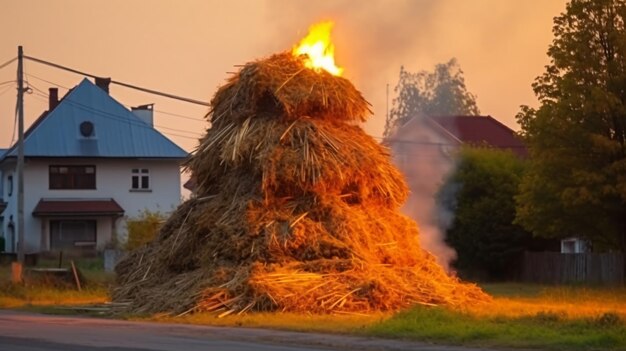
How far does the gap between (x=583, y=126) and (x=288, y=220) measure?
58.5 feet

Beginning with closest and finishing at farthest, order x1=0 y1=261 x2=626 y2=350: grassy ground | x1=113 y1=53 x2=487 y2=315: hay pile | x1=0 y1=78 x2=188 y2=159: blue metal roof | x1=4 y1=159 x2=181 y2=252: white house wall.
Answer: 1. x1=0 y1=261 x2=626 y2=350: grassy ground
2. x1=113 y1=53 x2=487 y2=315: hay pile
3. x1=4 y1=159 x2=181 y2=252: white house wall
4. x1=0 y1=78 x2=188 y2=159: blue metal roof

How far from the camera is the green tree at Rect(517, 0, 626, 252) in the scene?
43.7 meters

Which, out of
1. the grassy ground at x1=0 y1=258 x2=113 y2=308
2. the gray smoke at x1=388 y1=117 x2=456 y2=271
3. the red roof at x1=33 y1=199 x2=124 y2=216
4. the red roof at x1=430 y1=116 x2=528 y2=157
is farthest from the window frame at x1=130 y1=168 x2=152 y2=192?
the grassy ground at x1=0 y1=258 x2=113 y2=308

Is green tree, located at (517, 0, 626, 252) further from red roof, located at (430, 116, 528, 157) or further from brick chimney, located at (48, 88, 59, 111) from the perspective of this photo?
brick chimney, located at (48, 88, 59, 111)

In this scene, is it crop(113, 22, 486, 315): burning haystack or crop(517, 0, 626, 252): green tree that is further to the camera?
crop(517, 0, 626, 252): green tree

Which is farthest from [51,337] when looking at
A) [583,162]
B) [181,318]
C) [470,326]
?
[583,162]

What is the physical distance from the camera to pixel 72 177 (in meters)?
72.7

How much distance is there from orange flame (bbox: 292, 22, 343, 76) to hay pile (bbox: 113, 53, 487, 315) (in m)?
0.59

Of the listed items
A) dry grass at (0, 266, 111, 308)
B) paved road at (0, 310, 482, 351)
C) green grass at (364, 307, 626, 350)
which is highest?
green grass at (364, 307, 626, 350)

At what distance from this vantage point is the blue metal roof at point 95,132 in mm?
72062

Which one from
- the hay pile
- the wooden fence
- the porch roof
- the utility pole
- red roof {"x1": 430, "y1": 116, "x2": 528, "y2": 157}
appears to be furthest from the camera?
the porch roof

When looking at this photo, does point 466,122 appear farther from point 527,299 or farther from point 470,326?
point 470,326

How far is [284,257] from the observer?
98.9ft

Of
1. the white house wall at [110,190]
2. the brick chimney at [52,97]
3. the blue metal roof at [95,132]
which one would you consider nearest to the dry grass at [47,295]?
the white house wall at [110,190]
